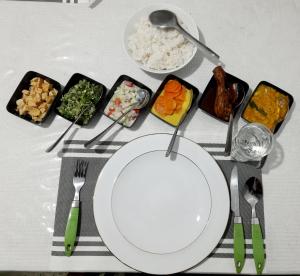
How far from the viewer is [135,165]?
1.02 meters

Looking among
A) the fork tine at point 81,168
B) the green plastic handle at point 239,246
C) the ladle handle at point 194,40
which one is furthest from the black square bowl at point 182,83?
the green plastic handle at point 239,246

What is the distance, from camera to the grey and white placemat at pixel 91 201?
986 mm

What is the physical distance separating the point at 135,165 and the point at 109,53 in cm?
47

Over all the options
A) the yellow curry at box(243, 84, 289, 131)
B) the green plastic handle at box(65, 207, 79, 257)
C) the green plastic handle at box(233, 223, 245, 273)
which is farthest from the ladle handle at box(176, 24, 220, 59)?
the green plastic handle at box(65, 207, 79, 257)

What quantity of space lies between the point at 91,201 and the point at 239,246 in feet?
1.63

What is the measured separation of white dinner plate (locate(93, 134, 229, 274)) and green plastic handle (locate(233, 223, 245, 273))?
0.05 metres

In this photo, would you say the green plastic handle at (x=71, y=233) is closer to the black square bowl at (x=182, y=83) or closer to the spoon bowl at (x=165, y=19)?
the black square bowl at (x=182, y=83)

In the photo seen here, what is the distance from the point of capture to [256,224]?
99cm

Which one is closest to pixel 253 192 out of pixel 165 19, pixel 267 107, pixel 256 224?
pixel 256 224

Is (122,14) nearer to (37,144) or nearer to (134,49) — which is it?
(134,49)

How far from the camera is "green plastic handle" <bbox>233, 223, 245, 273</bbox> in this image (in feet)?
3.15

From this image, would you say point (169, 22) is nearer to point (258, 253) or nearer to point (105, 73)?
point (105, 73)

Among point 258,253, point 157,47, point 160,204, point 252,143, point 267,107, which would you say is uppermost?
point 157,47

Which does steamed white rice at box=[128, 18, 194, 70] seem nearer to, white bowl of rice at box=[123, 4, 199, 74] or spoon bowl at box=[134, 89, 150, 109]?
white bowl of rice at box=[123, 4, 199, 74]
